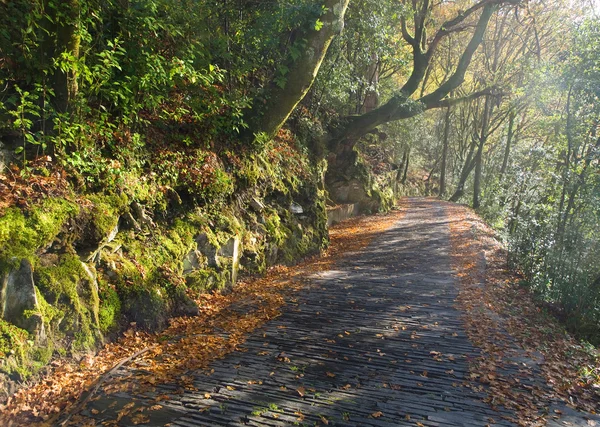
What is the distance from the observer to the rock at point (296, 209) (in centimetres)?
1145

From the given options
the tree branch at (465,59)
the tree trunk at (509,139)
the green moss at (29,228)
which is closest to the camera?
the green moss at (29,228)

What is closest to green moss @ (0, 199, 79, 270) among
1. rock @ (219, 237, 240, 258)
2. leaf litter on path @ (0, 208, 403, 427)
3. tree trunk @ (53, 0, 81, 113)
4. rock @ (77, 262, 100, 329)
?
rock @ (77, 262, 100, 329)

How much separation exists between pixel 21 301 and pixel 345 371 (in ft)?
12.5

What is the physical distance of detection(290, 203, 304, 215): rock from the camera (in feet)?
37.6

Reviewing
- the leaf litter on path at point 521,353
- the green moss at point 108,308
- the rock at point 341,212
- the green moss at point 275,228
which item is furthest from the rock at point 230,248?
the rock at point 341,212

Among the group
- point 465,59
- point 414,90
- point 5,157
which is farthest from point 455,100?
point 5,157

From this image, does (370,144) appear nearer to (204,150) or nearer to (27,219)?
(204,150)

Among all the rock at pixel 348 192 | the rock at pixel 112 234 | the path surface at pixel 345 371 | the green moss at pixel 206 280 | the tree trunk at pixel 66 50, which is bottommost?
the path surface at pixel 345 371

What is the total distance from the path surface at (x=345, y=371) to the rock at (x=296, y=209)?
3.51m

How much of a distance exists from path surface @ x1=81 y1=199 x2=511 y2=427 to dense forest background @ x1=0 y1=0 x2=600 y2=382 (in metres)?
1.69

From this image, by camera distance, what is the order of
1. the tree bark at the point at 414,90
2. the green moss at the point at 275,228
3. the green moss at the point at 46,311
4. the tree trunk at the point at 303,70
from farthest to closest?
1. the tree bark at the point at 414,90
2. the green moss at the point at 275,228
3. the tree trunk at the point at 303,70
4. the green moss at the point at 46,311

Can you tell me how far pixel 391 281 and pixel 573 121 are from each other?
26.8 feet

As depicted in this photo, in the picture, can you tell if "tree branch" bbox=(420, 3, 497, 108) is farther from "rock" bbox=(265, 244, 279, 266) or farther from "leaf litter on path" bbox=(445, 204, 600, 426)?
"rock" bbox=(265, 244, 279, 266)

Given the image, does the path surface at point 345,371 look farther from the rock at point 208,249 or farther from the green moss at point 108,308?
the rock at point 208,249
